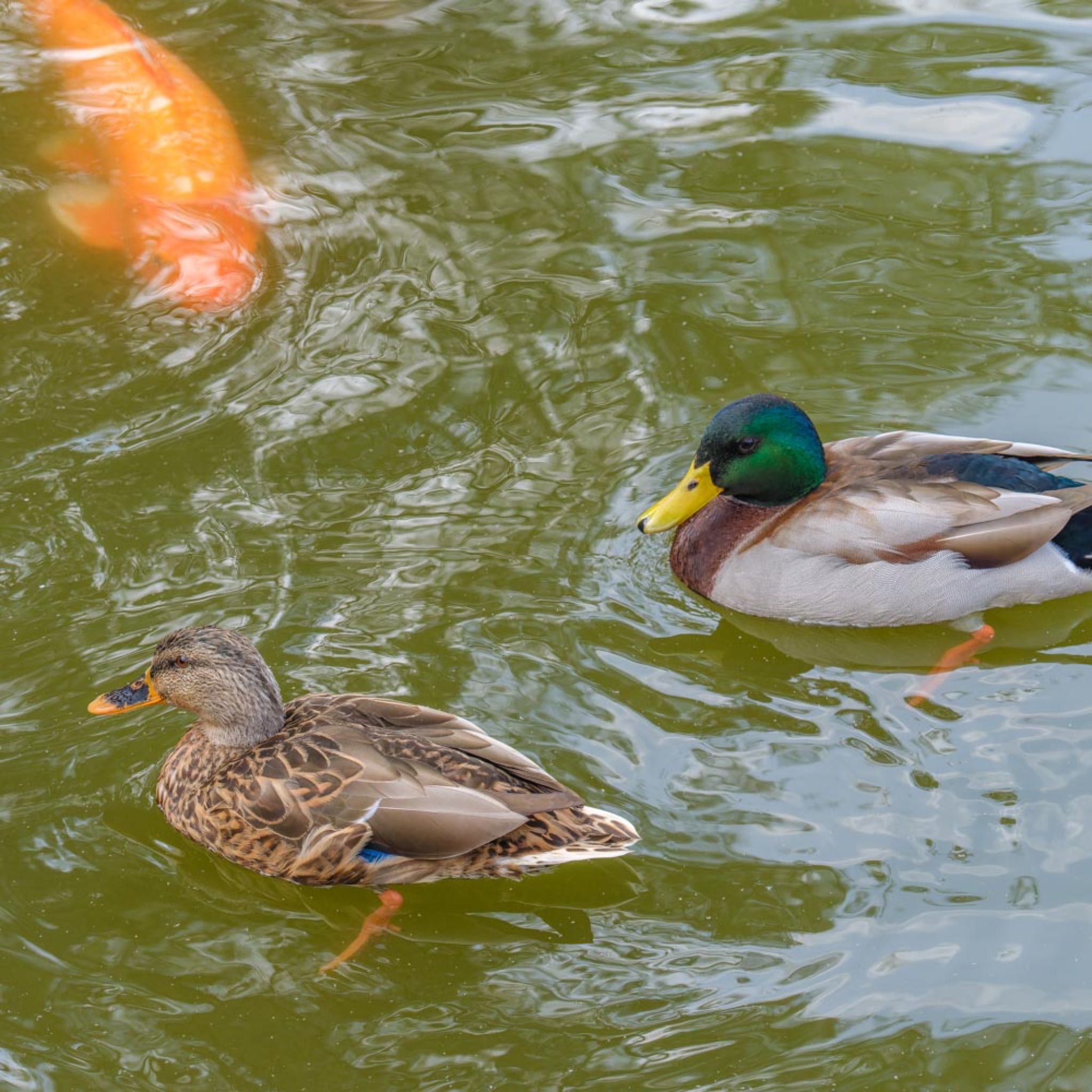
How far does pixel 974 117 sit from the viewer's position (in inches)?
343

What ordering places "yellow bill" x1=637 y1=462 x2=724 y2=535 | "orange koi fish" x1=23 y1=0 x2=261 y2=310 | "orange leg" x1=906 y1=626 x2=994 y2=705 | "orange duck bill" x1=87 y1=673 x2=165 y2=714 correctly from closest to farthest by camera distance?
"orange duck bill" x1=87 y1=673 x2=165 y2=714, "orange leg" x1=906 y1=626 x2=994 y2=705, "yellow bill" x1=637 y1=462 x2=724 y2=535, "orange koi fish" x1=23 y1=0 x2=261 y2=310

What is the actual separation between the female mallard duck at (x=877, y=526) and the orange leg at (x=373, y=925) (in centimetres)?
182

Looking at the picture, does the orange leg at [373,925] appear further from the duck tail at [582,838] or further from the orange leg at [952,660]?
the orange leg at [952,660]

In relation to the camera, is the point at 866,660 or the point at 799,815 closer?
the point at 799,815

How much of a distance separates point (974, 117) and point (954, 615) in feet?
12.3

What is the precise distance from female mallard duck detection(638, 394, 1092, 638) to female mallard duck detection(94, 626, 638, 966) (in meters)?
1.49

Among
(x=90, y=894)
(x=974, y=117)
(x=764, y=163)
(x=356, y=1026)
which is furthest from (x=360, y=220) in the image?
(x=356, y=1026)

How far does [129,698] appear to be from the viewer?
5.32m

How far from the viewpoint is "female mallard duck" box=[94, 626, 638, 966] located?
482 cm

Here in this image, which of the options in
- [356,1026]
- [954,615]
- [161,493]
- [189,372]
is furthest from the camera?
[189,372]

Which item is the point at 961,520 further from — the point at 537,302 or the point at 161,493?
the point at 161,493

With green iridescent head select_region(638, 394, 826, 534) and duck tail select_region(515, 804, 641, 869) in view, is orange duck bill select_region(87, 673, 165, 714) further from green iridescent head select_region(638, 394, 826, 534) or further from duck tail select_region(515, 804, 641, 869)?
green iridescent head select_region(638, 394, 826, 534)

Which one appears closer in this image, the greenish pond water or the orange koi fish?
the greenish pond water

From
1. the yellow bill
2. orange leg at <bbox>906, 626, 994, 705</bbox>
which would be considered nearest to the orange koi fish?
the yellow bill
